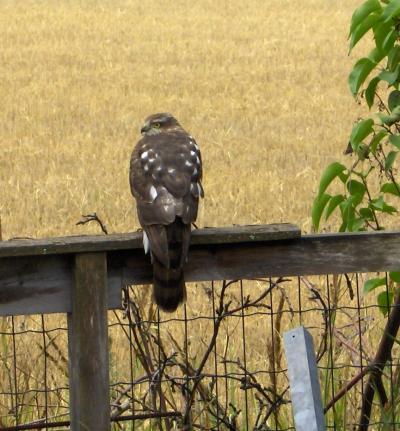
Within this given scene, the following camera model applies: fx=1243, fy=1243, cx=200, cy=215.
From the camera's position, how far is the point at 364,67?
3.84 meters

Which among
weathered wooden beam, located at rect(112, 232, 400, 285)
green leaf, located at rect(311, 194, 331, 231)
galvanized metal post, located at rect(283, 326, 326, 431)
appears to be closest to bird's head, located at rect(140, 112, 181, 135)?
green leaf, located at rect(311, 194, 331, 231)

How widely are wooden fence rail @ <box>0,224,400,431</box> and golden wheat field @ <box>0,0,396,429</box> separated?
1.94ft

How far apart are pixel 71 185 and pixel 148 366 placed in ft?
29.4

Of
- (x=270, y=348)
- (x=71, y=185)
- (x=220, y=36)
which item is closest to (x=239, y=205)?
(x=71, y=185)

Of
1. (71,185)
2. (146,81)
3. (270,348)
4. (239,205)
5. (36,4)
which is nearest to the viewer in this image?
(270,348)

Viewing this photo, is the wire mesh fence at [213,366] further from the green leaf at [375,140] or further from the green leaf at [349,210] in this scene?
the green leaf at [375,140]

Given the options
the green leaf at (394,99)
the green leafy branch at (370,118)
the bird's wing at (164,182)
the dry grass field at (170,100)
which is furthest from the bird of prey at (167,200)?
the dry grass field at (170,100)

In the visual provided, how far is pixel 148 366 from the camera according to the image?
157 inches

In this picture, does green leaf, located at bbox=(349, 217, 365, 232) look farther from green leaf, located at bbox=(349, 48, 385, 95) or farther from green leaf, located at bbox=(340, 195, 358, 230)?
green leaf, located at bbox=(349, 48, 385, 95)

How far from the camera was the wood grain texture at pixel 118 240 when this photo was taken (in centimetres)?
328

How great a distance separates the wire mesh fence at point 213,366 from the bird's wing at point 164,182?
0.99ft

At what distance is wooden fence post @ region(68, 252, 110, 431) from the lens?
337cm

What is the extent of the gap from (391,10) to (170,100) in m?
15.0

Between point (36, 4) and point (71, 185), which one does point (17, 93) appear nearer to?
point (71, 185)
